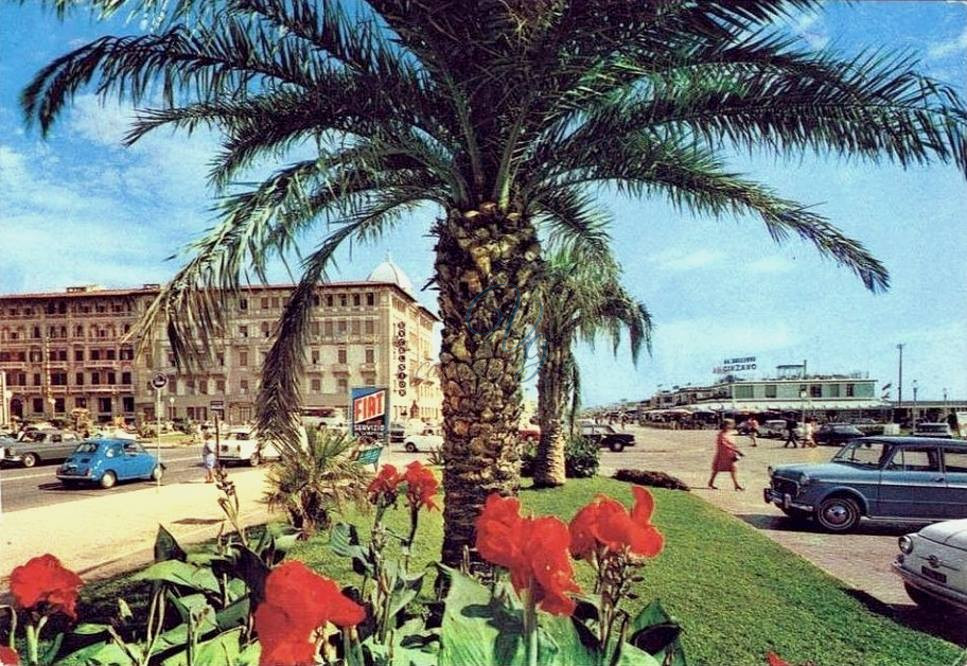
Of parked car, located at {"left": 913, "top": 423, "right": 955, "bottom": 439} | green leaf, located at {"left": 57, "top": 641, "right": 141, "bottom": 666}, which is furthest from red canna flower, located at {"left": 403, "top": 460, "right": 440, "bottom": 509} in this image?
parked car, located at {"left": 913, "top": 423, "right": 955, "bottom": 439}

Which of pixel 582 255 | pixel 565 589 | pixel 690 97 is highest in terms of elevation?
pixel 690 97

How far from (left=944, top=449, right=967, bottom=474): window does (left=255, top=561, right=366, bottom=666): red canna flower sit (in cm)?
480

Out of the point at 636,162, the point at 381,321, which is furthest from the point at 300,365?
the point at 636,162

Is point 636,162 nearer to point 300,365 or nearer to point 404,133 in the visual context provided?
point 404,133

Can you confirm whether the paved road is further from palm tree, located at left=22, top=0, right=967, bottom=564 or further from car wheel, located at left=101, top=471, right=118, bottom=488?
→ car wheel, located at left=101, top=471, right=118, bottom=488

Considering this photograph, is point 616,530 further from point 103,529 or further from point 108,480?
point 108,480

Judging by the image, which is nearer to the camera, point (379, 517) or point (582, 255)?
point (379, 517)

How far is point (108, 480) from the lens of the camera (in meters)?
6.29

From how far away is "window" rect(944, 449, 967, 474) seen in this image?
4109 mm

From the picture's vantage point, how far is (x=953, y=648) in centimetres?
328

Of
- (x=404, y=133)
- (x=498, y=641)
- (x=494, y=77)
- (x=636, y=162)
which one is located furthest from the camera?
(x=636, y=162)

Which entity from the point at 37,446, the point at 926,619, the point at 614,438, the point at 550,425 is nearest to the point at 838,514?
the point at 926,619

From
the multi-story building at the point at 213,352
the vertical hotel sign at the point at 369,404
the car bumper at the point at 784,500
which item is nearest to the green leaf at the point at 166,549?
the multi-story building at the point at 213,352

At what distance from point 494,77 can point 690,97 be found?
1.24m
